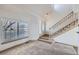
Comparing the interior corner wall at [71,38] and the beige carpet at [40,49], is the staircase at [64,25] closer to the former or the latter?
the interior corner wall at [71,38]

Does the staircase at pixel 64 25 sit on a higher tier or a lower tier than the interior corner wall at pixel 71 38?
higher

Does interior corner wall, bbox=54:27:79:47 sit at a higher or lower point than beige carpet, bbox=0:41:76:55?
higher

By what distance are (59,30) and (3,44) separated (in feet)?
3.62

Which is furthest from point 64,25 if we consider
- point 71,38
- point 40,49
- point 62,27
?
point 40,49

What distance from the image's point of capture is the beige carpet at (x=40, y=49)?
1.69m

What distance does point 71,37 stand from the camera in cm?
169

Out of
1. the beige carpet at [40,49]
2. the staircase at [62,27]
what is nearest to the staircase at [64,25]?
the staircase at [62,27]

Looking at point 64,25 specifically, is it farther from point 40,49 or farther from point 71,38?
point 40,49

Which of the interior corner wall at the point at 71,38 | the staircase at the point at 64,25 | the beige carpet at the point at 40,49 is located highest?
the staircase at the point at 64,25

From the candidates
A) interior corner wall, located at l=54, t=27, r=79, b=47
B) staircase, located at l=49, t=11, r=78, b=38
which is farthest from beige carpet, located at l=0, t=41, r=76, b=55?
staircase, located at l=49, t=11, r=78, b=38

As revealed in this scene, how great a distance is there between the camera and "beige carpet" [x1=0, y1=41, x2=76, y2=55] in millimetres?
1694

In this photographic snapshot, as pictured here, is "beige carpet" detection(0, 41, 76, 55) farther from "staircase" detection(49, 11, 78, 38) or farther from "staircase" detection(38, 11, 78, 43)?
"staircase" detection(49, 11, 78, 38)

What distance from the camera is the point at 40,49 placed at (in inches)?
69.0
